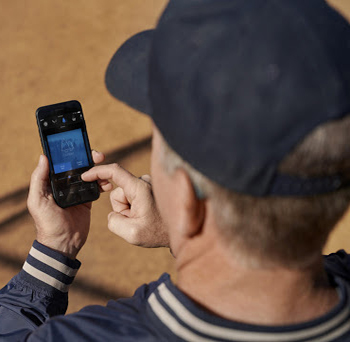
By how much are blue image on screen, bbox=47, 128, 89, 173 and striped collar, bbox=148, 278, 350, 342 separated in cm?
97

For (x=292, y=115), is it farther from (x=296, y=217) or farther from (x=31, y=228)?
(x=31, y=228)

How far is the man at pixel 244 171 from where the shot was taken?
29.7 inches

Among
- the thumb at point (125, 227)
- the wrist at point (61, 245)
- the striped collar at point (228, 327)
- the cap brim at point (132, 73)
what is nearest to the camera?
the striped collar at point (228, 327)

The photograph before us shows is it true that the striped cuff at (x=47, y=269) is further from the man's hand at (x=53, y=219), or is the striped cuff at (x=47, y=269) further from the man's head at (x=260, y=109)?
the man's head at (x=260, y=109)

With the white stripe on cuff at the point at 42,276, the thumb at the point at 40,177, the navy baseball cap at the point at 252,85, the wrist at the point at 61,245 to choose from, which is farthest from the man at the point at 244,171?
the thumb at the point at 40,177

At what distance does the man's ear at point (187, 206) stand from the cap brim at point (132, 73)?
22cm

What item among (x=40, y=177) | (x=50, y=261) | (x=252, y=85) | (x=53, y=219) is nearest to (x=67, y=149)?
(x=40, y=177)

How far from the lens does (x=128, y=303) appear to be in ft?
3.38

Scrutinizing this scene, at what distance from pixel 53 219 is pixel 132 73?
682 millimetres

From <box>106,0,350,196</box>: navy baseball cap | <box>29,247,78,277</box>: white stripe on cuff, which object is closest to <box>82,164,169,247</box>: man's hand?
<box>29,247,78,277</box>: white stripe on cuff

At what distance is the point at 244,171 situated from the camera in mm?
785

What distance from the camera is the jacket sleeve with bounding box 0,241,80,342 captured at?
123 cm

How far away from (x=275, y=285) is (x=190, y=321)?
0.17m

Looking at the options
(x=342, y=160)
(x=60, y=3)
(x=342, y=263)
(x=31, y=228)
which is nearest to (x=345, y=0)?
(x=60, y=3)
